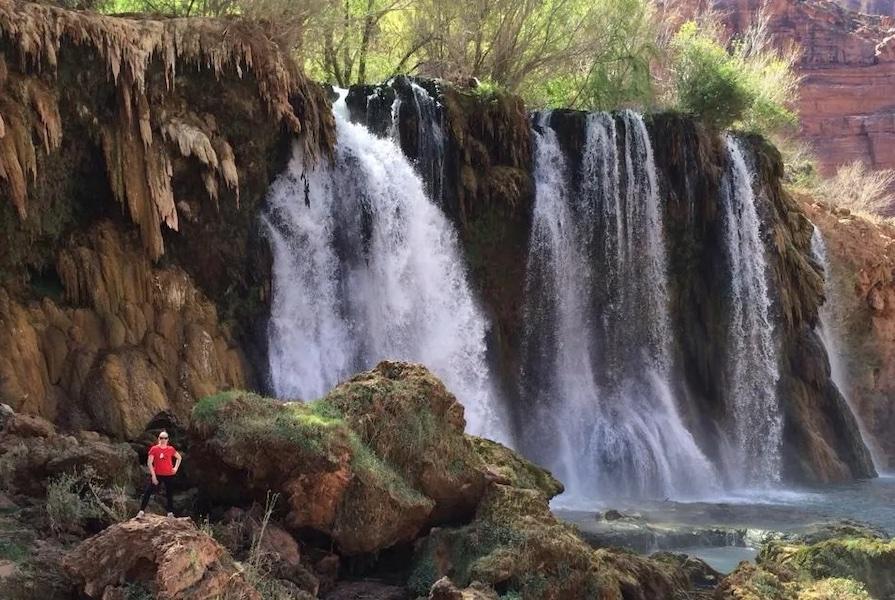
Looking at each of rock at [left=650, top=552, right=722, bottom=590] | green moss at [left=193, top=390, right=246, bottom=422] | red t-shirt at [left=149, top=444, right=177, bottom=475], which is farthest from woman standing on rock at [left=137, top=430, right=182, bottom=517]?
rock at [left=650, top=552, right=722, bottom=590]

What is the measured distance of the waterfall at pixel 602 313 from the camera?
21.4m

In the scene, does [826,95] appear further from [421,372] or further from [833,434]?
[421,372]

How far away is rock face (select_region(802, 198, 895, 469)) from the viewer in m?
29.8

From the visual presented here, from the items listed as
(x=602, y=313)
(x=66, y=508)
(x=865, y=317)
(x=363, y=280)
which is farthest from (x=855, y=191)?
(x=66, y=508)

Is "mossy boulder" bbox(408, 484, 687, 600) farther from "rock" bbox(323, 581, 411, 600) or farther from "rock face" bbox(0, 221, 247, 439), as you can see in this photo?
"rock face" bbox(0, 221, 247, 439)

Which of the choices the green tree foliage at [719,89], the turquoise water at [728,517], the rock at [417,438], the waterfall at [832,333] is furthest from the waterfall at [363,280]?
the waterfall at [832,333]

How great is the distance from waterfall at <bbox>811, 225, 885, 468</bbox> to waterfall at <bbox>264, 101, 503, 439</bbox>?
576 inches

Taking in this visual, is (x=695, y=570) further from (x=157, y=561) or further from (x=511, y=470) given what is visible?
(x=157, y=561)

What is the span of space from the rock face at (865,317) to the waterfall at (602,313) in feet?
31.5

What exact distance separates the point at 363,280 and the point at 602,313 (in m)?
7.03

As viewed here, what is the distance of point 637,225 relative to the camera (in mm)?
23406

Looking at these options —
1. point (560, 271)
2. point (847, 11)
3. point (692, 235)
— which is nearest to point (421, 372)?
point (560, 271)

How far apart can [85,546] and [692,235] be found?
20.2 m

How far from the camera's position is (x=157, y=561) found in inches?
273
